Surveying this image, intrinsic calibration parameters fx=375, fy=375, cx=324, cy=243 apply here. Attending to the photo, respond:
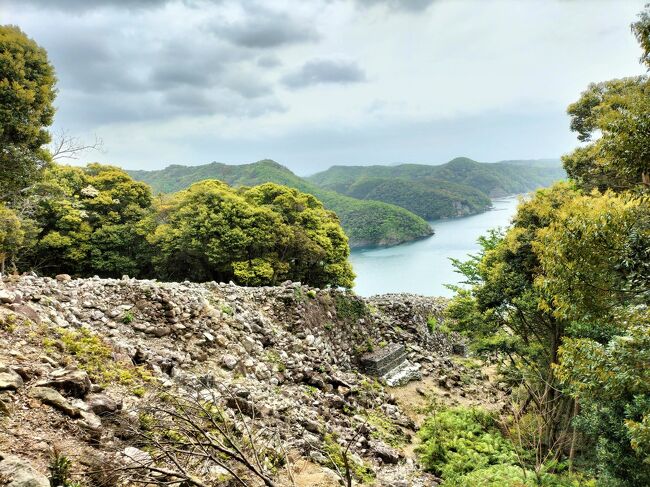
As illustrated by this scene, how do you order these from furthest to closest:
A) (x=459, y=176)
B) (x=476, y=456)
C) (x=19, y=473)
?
(x=459, y=176), (x=476, y=456), (x=19, y=473)

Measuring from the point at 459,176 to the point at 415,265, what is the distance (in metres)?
105

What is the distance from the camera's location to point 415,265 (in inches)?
1823

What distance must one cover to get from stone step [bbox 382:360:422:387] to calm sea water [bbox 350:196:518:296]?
12660 millimetres

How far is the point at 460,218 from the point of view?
90.6m

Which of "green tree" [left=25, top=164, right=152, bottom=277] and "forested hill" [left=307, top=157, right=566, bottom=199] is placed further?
"forested hill" [left=307, top=157, right=566, bottom=199]

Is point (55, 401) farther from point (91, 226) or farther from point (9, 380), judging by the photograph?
point (91, 226)

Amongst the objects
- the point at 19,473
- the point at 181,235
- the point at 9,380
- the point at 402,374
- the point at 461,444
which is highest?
the point at 181,235

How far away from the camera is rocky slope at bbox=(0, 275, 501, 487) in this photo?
178 inches

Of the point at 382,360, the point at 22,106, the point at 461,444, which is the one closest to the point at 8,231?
the point at 22,106

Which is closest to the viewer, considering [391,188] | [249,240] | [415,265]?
[249,240]

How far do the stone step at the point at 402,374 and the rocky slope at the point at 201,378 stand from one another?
73 millimetres

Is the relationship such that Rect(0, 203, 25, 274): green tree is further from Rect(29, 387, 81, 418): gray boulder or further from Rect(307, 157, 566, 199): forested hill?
Rect(307, 157, 566, 199): forested hill

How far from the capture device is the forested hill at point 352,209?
67.9m

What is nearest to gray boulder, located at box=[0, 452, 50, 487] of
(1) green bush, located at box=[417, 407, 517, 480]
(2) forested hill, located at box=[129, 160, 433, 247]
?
(1) green bush, located at box=[417, 407, 517, 480]
